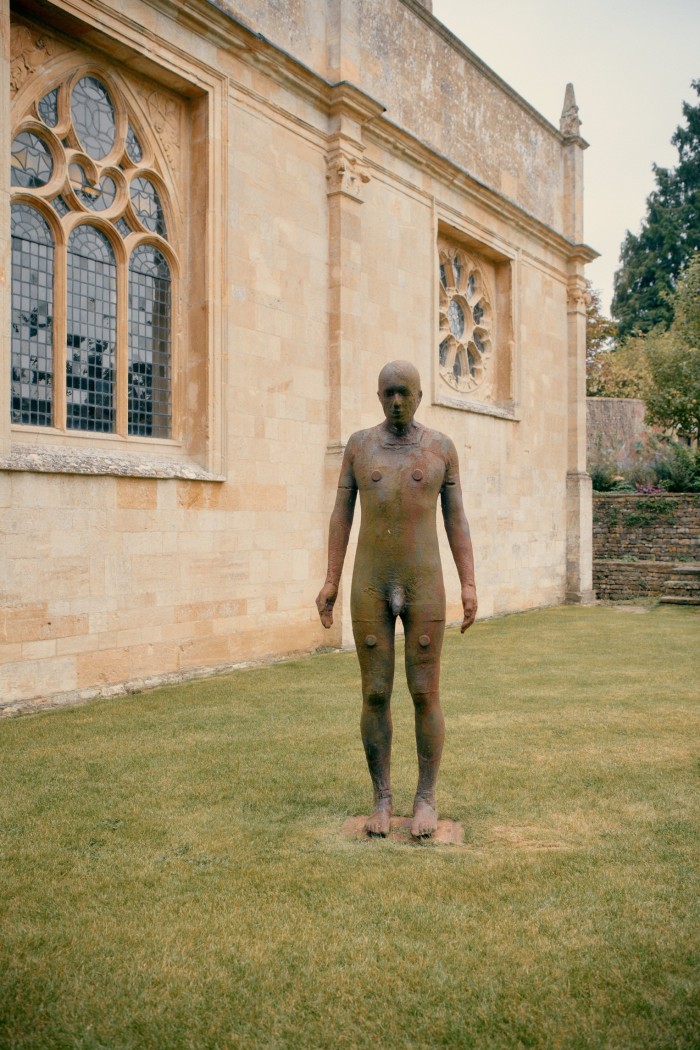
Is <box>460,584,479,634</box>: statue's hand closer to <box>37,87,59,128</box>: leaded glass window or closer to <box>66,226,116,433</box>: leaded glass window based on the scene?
<box>66,226,116,433</box>: leaded glass window

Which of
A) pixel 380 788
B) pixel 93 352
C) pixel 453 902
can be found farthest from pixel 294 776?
pixel 93 352

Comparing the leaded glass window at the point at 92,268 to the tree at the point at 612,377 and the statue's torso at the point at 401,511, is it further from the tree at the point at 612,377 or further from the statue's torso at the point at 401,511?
the tree at the point at 612,377

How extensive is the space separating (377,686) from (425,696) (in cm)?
25

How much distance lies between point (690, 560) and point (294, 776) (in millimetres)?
14940

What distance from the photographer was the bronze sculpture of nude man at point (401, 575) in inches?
160

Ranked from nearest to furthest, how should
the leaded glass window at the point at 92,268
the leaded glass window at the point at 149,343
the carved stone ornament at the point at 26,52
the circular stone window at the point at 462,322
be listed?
the carved stone ornament at the point at 26,52 → the leaded glass window at the point at 92,268 → the leaded glass window at the point at 149,343 → the circular stone window at the point at 462,322

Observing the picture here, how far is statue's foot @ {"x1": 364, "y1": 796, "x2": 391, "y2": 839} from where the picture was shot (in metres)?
4.07

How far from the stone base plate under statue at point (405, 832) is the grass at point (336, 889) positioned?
0.09 m

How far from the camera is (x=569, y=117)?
55.5 feet

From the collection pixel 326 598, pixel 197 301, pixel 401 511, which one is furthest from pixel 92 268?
pixel 401 511

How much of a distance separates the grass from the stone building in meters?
1.76

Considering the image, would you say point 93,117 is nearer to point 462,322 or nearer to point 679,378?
point 462,322

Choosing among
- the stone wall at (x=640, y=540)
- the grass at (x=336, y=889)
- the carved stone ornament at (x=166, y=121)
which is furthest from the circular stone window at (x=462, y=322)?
the grass at (x=336, y=889)

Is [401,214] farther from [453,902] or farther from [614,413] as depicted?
[614,413]
